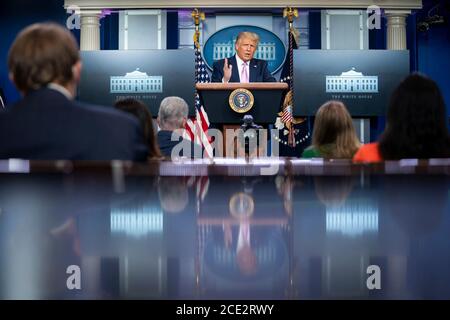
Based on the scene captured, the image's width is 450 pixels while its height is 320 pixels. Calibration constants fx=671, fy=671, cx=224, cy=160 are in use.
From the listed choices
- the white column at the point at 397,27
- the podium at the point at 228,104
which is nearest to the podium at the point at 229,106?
the podium at the point at 228,104

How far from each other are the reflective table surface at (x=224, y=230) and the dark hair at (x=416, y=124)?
0.29 metres

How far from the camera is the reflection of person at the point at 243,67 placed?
24.2 feet

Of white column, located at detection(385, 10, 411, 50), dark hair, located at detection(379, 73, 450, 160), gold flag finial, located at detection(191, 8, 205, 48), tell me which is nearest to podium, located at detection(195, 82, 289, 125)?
gold flag finial, located at detection(191, 8, 205, 48)

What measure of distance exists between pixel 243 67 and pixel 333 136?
17.1 feet

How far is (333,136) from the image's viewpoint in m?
2.37

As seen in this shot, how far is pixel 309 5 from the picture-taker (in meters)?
7.61

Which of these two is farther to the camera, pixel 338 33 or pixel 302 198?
pixel 338 33

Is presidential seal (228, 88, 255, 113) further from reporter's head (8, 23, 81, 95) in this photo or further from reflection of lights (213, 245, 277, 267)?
reflection of lights (213, 245, 277, 267)

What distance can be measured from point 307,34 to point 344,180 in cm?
758

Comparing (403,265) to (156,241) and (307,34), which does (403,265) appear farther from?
(307,34)

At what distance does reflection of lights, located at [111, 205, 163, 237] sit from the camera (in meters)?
0.81
